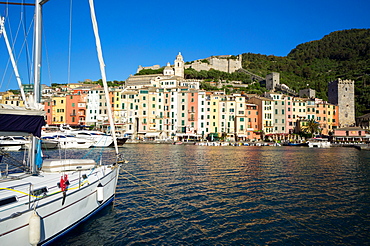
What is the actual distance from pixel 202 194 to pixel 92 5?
11.4 m

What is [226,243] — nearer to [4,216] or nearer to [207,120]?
[4,216]

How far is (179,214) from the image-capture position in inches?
551

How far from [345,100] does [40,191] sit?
380ft

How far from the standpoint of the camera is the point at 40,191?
32.6 ft

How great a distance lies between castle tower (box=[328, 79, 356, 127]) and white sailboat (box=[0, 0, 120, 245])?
109m

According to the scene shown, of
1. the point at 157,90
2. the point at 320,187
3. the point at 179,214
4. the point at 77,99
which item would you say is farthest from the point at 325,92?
the point at 179,214

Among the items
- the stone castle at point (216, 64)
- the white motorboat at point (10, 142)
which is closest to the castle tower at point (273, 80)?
the stone castle at point (216, 64)

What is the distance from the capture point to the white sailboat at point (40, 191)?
8.16 metres

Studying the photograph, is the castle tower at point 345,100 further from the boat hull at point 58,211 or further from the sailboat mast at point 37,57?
the sailboat mast at point 37,57

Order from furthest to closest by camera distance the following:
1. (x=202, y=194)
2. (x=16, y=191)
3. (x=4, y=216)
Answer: (x=202, y=194)
(x=16, y=191)
(x=4, y=216)

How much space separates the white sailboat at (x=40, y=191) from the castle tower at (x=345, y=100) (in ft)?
358

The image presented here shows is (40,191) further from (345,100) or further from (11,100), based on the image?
(345,100)

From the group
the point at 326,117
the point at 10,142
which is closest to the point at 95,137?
the point at 10,142

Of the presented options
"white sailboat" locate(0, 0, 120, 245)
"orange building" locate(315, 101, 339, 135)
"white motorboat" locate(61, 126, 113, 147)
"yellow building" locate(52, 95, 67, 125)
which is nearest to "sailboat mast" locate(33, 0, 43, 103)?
"white sailboat" locate(0, 0, 120, 245)
